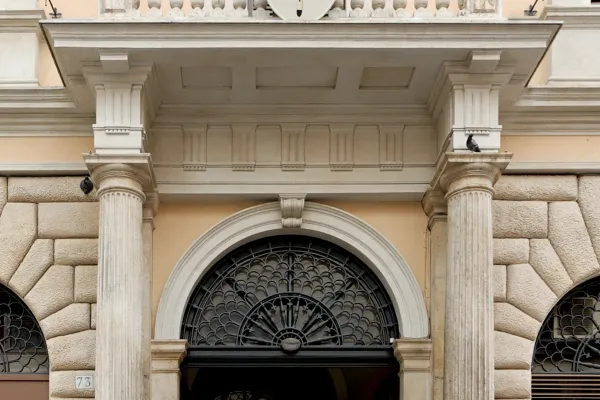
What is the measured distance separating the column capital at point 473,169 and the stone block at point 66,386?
396cm

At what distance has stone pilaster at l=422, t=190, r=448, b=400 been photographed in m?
13.8

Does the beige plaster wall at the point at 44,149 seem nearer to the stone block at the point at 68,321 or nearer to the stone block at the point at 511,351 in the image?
the stone block at the point at 68,321

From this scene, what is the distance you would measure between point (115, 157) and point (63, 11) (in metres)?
2.52

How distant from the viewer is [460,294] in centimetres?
1281

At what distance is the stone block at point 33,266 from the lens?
14.0 metres

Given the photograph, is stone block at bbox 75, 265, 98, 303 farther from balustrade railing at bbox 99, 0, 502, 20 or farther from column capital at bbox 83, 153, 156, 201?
balustrade railing at bbox 99, 0, 502, 20

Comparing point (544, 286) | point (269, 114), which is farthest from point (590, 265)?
point (269, 114)

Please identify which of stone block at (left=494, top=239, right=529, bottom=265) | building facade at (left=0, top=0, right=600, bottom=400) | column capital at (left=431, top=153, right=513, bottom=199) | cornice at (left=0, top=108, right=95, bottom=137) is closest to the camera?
column capital at (left=431, top=153, right=513, bottom=199)

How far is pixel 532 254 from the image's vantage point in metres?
14.0

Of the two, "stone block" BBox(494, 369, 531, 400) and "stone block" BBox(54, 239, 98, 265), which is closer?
"stone block" BBox(494, 369, 531, 400)

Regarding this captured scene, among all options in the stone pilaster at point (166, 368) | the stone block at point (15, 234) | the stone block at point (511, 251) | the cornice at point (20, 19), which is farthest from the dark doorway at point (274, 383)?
the cornice at point (20, 19)

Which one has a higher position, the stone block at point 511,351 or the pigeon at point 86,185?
the pigeon at point 86,185

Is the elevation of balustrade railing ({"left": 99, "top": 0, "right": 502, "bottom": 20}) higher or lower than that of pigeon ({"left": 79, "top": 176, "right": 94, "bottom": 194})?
higher

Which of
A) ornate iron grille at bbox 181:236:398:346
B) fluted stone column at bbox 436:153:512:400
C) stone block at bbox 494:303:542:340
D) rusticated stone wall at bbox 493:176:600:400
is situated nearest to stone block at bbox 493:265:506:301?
rusticated stone wall at bbox 493:176:600:400
